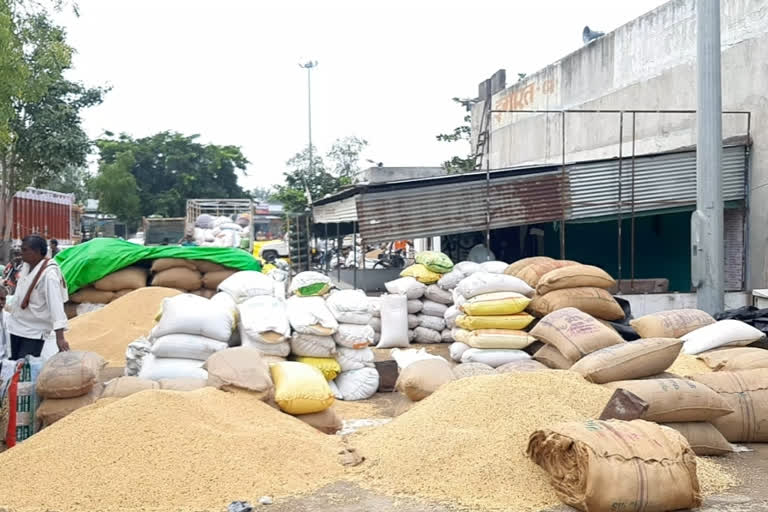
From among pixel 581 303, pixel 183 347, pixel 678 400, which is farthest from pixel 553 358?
pixel 183 347

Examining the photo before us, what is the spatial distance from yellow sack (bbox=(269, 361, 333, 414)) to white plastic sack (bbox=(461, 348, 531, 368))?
9.02ft

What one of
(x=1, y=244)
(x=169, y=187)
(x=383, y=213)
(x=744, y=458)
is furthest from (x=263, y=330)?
(x=169, y=187)

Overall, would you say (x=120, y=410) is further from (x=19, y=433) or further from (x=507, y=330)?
(x=507, y=330)

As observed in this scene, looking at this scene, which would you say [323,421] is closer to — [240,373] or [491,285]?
[240,373]

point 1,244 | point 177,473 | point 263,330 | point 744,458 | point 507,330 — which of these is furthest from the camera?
point 1,244

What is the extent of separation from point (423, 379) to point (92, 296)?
23.6 ft

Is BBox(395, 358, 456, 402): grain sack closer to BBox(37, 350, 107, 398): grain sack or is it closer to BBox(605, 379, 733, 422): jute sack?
BBox(605, 379, 733, 422): jute sack

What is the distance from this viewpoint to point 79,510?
425 centimetres

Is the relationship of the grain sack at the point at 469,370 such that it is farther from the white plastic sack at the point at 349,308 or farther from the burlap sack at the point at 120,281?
the burlap sack at the point at 120,281

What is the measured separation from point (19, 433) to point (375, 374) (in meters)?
3.28

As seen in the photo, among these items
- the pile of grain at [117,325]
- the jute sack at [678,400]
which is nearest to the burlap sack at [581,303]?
the jute sack at [678,400]

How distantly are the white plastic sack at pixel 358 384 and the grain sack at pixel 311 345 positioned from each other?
0.32 m

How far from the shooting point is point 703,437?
17.2ft

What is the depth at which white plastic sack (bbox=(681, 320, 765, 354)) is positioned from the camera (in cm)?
738
